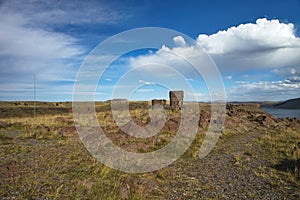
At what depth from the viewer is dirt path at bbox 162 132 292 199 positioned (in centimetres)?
702

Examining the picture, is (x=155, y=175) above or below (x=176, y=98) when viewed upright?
below

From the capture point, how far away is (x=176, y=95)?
34.9m

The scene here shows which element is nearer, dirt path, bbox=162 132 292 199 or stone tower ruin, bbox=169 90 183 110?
dirt path, bbox=162 132 292 199

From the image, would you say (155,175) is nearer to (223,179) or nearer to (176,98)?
(223,179)

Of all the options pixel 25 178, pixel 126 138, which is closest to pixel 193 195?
pixel 25 178

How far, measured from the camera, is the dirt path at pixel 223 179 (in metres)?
7.02

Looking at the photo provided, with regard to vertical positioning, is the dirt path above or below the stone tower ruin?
below

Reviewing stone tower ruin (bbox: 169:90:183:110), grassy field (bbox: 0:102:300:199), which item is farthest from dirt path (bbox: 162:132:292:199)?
stone tower ruin (bbox: 169:90:183:110)

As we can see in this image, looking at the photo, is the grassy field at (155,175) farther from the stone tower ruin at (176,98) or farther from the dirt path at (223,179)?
the stone tower ruin at (176,98)

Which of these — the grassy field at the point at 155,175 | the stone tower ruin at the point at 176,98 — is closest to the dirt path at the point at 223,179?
the grassy field at the point at 155,175

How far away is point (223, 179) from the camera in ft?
27.6

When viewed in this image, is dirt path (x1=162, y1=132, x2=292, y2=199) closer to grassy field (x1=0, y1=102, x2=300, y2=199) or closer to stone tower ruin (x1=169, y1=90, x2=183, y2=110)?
grassy field (x1=0, y1=102, x2=300, y2=199)

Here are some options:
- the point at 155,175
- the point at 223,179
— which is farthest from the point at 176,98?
the point at 223,179

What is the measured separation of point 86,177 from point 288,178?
688cm
